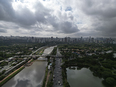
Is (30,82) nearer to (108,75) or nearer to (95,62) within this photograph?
(108,75)

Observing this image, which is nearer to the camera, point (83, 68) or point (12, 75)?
point (12, 75)

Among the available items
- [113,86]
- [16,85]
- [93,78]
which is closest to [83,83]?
[93,78]


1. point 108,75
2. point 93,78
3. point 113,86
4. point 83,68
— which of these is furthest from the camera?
point 83,68

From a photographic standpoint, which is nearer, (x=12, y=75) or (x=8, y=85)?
(x=8, y=85)

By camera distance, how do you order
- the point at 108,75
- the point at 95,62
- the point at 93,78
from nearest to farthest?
the point at 108,75, the point at 93,78, the point at 95,62

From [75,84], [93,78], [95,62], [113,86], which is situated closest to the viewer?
[113,86]

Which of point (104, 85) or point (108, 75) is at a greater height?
point (108, 75)

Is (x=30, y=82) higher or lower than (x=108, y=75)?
lower

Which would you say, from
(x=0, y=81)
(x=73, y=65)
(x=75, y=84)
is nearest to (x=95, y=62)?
(x=73, y=65)

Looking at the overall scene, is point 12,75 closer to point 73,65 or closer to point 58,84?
point 58,84
